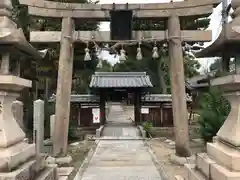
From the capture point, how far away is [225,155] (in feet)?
14.4

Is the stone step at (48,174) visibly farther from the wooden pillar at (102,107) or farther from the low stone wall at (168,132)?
the wooden pillar at (102,107)

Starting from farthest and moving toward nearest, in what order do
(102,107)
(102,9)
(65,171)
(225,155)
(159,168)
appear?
1. (102,107)
2. (102,9)
3. (159,168)
4. (65,171)
5. (225,155)

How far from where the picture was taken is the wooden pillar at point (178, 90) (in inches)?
369

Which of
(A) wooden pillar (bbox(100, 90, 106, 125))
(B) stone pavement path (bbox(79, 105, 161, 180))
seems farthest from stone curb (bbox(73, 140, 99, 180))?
(A) wooden pillar (bbox(100, 90, 106, 125))

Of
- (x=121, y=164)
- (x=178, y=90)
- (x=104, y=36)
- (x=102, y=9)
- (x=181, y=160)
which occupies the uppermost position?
(x=102, y=9)

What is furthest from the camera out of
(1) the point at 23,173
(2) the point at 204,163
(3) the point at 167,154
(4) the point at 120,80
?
(4) the point at 120,80

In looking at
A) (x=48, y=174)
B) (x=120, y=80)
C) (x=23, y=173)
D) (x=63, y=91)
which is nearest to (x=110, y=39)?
(x=63, y=91)

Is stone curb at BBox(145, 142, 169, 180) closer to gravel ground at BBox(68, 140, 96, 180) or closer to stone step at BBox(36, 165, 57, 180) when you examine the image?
gravel ground at BBox(68, 140, 96, 180)

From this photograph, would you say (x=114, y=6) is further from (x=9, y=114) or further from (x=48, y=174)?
(x=48, y=174)

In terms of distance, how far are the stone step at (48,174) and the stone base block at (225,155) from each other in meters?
3.06

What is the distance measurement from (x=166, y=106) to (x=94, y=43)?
13947 millimetres

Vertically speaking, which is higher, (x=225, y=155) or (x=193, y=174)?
(x=225, y=155)

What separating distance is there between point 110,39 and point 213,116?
16.5 ft

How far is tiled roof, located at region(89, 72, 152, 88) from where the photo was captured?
2236 cm
